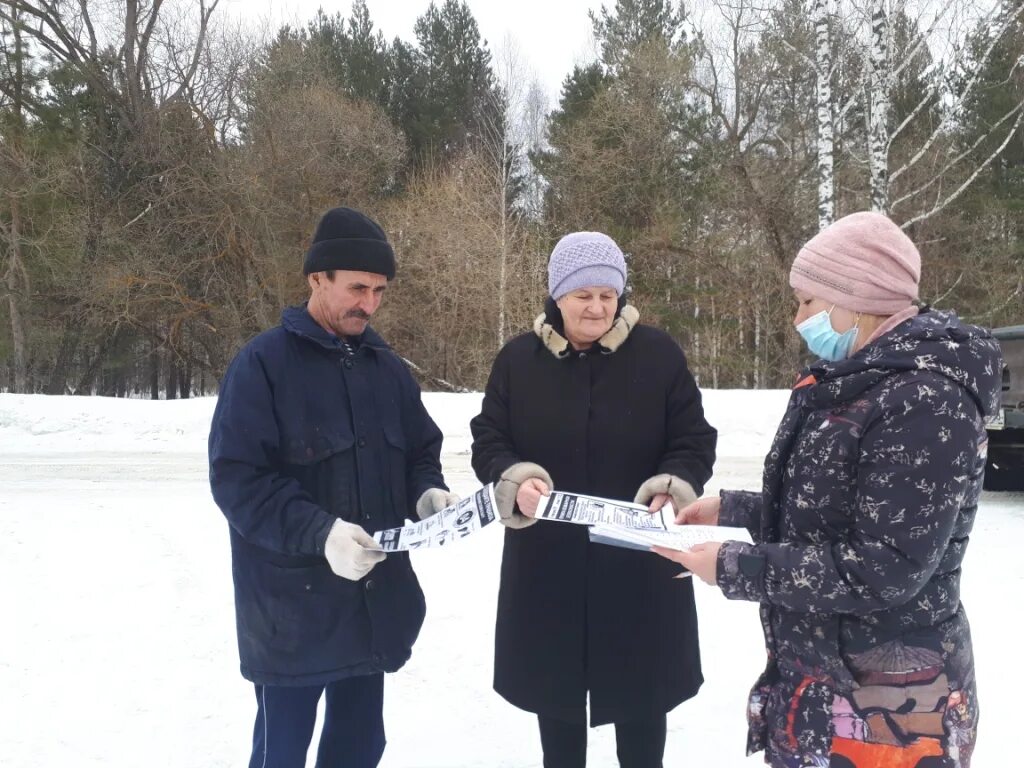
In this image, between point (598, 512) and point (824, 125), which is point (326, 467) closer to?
point (598, 512)

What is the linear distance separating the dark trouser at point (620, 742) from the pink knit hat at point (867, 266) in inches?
57.3

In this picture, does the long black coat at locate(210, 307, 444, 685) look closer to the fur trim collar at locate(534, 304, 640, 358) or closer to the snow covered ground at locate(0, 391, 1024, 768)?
the fur trim collar at locate(534, 304, 640, 358)

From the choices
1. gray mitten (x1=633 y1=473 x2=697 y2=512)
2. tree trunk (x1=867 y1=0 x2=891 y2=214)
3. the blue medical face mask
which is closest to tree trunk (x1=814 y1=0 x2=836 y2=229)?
tree trunk (x1=867 y1=0 x2=891 y2=214)

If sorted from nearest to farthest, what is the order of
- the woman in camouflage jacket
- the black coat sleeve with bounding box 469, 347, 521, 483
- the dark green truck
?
the woman in camouflage jacket
the black coat sleeve with bounding box 469, 347, 521, 483
the dark green truck

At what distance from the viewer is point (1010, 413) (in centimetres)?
679

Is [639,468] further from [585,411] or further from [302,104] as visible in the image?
[302,104]

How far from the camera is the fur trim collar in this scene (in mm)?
2451

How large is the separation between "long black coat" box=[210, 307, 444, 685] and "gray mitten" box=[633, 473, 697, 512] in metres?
0.80

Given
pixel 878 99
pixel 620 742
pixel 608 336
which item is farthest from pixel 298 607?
→ pixel 878 99

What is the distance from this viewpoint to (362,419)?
232 centimetres

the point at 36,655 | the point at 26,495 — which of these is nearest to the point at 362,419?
the point at 36,655

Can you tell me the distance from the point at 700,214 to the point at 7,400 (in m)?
16.9

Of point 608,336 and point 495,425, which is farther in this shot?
point 495,425

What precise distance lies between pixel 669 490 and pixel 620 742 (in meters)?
0.86
